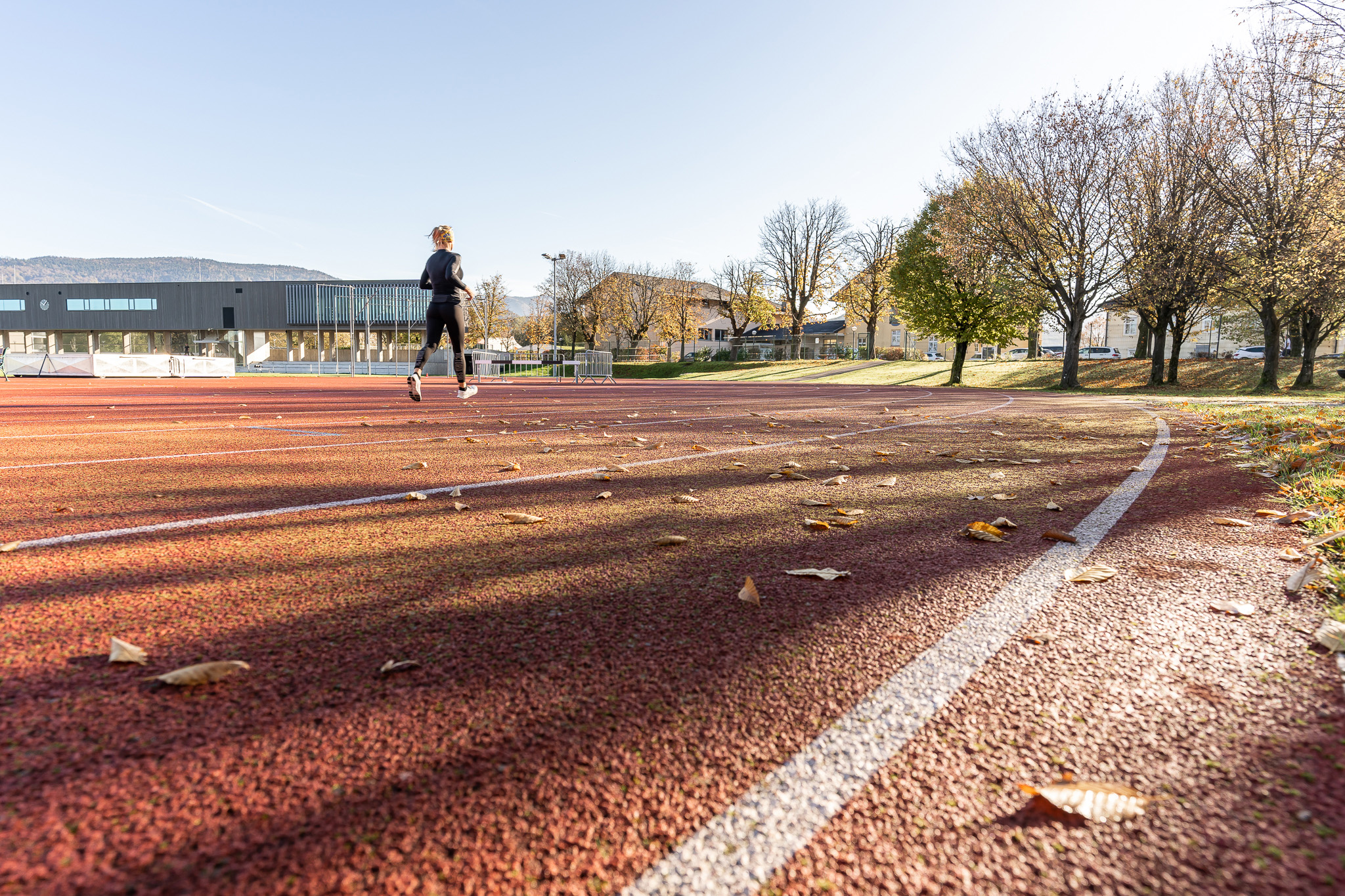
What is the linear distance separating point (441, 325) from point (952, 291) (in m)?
34.3

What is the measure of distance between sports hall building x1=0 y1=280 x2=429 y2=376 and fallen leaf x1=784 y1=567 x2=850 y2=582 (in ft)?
221

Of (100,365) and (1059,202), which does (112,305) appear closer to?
(100,365)

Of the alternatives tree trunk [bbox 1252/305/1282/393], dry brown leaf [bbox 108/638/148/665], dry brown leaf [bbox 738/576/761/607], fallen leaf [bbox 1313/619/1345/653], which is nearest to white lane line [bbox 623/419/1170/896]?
dry brown leaf [bbox 738/576/761/607]

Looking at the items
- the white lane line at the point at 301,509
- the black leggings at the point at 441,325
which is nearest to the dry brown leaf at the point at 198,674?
the white lane line at the point at 301,509

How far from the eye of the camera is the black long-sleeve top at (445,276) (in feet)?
30.1

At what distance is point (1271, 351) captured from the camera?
2778 centimetres

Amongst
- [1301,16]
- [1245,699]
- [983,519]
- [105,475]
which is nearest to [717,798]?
[1245,699]

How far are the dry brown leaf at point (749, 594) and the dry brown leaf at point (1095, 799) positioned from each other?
1105 mm

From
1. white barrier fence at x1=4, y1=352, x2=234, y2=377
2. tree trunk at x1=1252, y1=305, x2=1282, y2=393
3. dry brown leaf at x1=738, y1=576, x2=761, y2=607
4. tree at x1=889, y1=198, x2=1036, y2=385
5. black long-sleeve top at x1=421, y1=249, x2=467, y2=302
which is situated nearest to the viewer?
dry brown leaf at x1=738, y1=576, x2=761, y2=607

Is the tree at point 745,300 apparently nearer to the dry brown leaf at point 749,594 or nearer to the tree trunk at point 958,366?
the tree trunk at point 958,366

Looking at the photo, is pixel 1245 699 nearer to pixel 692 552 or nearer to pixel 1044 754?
pixel 1044 754

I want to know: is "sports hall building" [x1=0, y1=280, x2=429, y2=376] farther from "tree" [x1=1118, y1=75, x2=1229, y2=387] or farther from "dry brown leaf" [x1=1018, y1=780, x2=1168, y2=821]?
"dry brown leaf" [x1=1018, y1=780, x2=1168, y2=821]

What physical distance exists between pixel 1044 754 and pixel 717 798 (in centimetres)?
73

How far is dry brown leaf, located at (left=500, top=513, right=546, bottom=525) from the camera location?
355 centimetres
